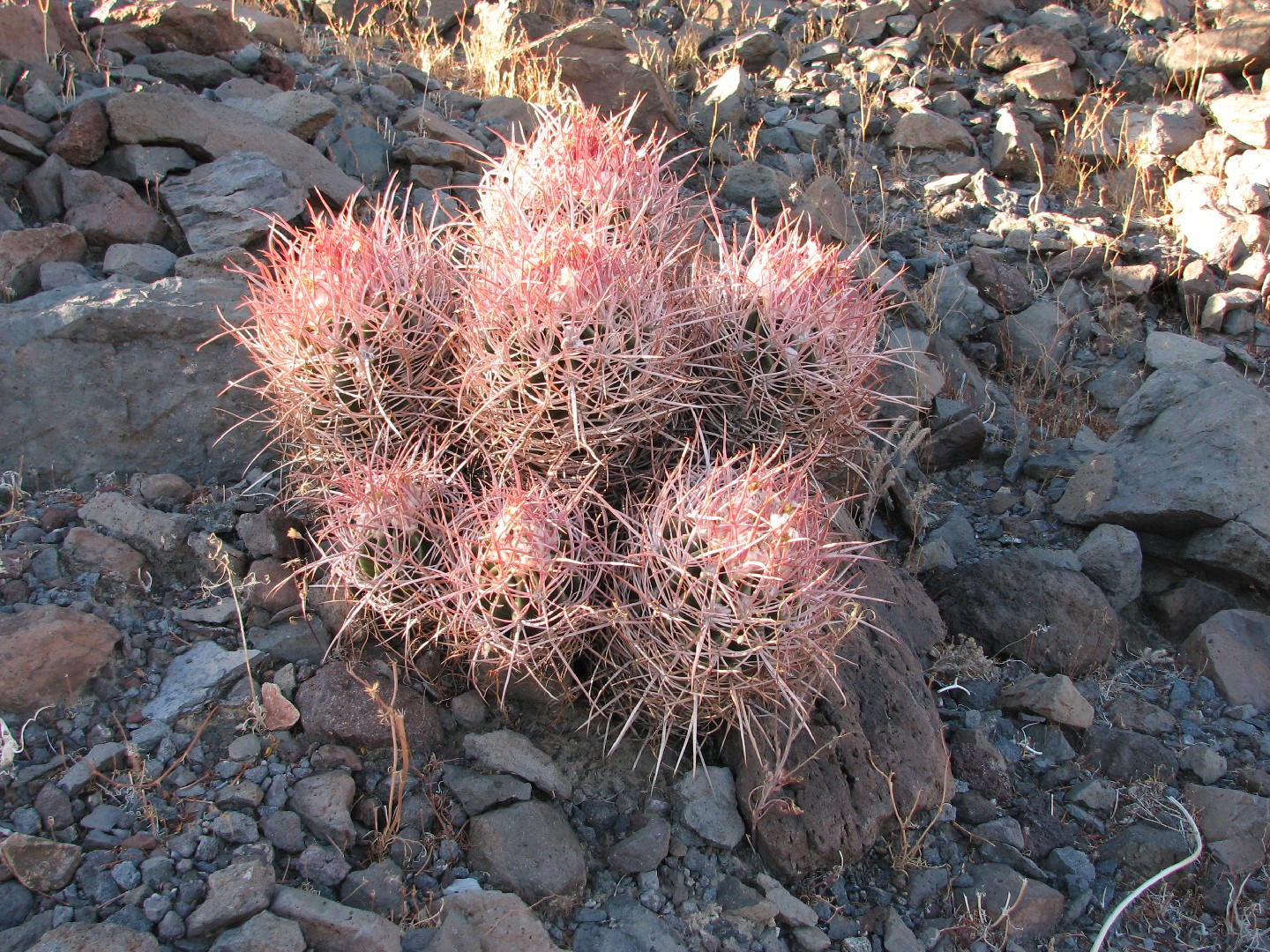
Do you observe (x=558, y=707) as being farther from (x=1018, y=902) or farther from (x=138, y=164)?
(x=138, y=164)

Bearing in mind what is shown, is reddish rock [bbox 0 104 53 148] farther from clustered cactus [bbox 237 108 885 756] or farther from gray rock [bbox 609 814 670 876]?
gray rock [bbox 609 814 670 876]

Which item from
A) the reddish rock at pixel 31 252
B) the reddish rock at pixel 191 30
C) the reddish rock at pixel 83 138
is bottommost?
the reddish rock at pixel 31 252

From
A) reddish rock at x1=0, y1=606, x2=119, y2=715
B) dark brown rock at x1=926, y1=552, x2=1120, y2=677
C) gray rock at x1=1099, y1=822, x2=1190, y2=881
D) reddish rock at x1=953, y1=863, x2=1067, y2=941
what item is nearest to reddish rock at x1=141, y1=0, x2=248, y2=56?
reddish rock at x1=0, y1=606, x2=119, y2=715

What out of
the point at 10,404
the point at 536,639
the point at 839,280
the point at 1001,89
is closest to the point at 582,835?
the point at 536,639

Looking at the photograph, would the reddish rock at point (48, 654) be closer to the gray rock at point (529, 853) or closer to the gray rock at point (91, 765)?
the gray rock at point (91, 765)

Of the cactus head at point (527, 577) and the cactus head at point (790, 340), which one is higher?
the cactus head at point (790, 340)

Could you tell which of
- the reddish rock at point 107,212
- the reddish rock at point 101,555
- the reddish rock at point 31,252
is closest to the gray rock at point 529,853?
the reddish rock at point 101,555

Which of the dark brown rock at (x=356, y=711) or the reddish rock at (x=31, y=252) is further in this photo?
the reddish rock at (x=31, y=252)
